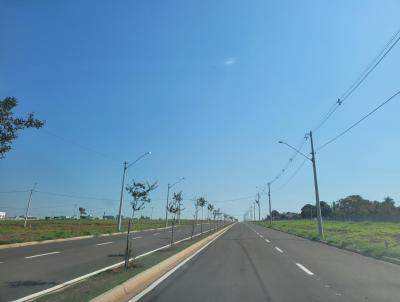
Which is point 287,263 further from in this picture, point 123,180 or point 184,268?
point 123,180

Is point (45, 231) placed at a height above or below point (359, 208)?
below

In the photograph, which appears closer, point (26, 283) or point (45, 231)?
point (26, 283)

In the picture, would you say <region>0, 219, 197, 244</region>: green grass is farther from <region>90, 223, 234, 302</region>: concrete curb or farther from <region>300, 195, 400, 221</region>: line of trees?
<region>300, 195, 400, 221</region>: line of trees

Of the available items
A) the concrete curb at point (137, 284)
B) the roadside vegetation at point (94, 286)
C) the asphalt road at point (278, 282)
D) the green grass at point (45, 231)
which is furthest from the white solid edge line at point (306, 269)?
the green grass at point (45, 231)

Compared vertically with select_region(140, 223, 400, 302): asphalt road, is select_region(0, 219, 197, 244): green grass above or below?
above

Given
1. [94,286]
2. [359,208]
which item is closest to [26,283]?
[94,286]

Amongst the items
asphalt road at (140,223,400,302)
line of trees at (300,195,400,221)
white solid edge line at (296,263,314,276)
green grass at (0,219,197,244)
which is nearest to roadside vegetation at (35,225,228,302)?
asphalt road at (140,223,400,302)

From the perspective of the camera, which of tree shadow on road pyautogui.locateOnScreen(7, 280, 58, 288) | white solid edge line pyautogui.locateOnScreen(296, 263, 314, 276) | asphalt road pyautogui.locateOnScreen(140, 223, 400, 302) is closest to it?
asphalt road pyautogui.locateOnScreen(140, 223, 400, 302)

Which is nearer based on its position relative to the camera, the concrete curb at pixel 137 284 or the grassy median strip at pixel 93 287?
the grassy median strip at pixel 93 287

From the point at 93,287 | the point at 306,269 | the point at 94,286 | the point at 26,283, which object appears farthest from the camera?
the point at 306,269

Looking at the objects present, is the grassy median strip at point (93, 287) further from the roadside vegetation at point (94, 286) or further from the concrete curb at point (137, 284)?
the concrete curb at point (137, 284)

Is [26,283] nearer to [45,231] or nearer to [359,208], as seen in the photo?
[45,231]

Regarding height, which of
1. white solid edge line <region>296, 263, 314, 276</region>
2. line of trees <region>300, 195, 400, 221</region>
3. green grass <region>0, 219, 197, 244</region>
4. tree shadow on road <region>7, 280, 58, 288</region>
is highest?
line of trees <region>300, 195, 400, 221</region>

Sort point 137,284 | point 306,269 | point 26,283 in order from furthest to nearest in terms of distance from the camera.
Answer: point 306,269, point 26,283, point 137,284
